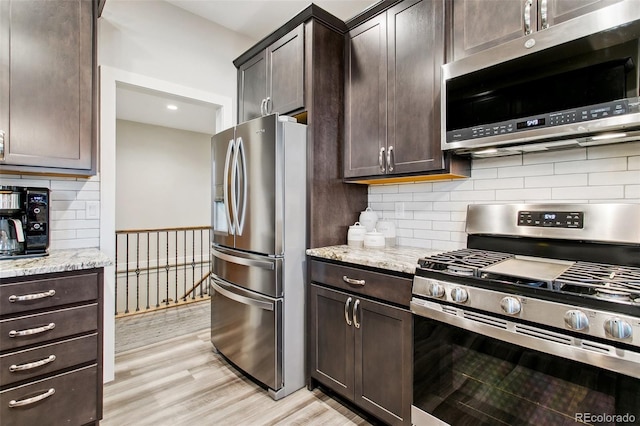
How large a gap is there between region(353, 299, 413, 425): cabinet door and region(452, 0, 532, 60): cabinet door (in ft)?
4.73

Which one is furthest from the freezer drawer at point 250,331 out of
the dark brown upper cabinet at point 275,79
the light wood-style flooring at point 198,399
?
the dark brown upper cabinet at point 275,79

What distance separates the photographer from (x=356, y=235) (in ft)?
7.33

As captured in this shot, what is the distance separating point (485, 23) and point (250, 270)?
1998mm

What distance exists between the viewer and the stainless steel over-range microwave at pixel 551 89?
1238mm

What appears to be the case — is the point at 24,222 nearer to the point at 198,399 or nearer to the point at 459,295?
the point at 198,399

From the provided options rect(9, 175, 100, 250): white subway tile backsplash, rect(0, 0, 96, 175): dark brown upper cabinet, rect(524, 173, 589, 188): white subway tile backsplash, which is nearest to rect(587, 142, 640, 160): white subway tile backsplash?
rect(524, 173, 589, 188): white subway tile backsplash

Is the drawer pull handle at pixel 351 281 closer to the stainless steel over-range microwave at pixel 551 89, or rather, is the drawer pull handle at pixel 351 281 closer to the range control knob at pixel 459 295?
the range control knob at pixel 459 295

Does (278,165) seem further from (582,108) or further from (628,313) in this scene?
(628,313)

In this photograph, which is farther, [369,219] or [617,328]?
[369,219]

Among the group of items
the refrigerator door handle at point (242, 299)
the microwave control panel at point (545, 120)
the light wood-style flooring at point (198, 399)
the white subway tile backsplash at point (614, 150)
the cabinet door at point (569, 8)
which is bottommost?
the light wood-style flooring at point (198, 399)

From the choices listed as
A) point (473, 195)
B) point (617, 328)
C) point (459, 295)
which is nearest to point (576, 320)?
point (617, 328)

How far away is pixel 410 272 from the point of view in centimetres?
154

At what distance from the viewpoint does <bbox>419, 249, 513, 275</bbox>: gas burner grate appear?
136cm

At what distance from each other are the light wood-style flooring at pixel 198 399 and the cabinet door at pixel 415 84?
1581mm
